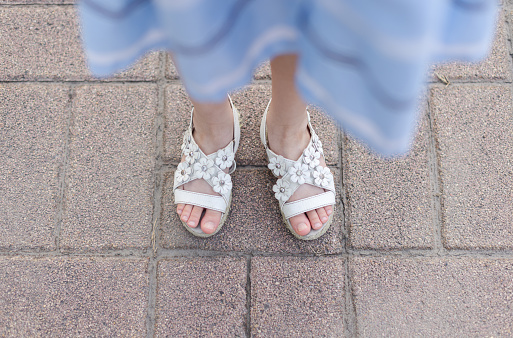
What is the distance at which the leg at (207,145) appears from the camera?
3.83 ft

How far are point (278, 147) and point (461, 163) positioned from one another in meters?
0.69

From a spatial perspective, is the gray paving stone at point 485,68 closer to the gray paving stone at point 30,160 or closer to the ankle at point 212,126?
the ankle at point 212,126

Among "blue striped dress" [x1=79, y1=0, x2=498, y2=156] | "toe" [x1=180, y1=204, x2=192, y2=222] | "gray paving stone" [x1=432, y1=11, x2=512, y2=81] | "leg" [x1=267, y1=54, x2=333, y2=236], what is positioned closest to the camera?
"blue striped dress" [x1=79, y1=0, x2=498, y2=156]

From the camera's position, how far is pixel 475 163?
1382mm

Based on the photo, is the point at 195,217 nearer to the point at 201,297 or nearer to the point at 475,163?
the point at 201,297

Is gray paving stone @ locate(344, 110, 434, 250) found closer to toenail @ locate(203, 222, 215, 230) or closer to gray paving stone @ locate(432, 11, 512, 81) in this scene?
gray paving stone @ locate(432, 11, 512, 81)

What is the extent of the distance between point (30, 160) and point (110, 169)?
302mm

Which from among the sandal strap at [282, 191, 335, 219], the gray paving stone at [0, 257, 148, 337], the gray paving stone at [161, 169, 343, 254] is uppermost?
the sandal strap at [282, 191, 335, 219]

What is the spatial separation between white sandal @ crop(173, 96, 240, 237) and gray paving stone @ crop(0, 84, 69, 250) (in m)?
0.48

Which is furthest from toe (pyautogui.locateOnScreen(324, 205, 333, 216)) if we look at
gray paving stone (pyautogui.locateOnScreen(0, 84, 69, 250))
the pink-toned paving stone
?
gray paving stone (pyautogui.locateOnScreen(0, 84, 69, 250))

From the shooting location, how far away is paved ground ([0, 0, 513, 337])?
1.24 meters

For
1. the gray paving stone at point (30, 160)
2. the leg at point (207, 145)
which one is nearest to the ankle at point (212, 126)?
the leg at point (207, 145)

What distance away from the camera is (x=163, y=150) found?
4.65 ft

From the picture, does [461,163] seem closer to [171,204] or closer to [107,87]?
[171,204]
